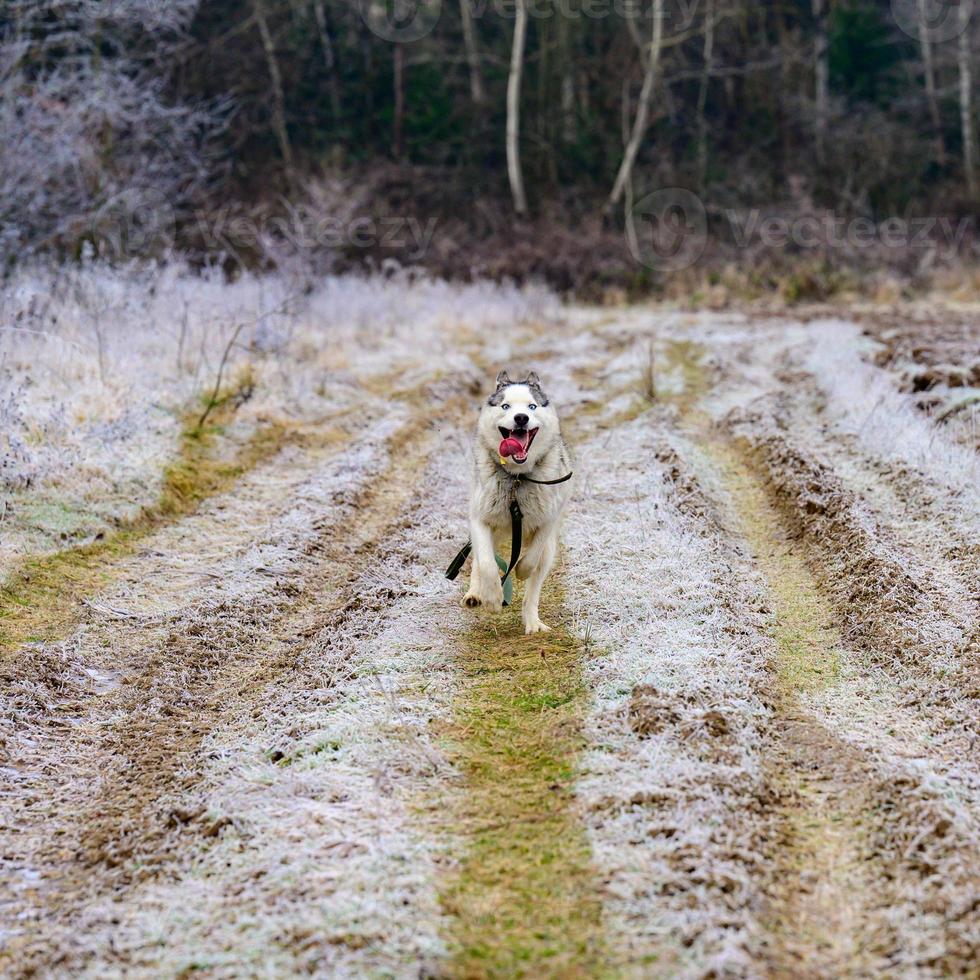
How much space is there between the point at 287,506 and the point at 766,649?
4058mm

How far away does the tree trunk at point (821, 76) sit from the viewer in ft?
112

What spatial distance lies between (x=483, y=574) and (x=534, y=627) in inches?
15.9

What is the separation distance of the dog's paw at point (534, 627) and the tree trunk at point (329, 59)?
3034 cm

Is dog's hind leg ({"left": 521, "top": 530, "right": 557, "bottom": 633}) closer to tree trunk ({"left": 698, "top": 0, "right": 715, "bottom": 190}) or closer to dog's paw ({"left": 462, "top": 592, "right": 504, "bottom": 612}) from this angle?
dog's paw ({"left": 462, "top": 592, "right": 504, "bottom": 612})

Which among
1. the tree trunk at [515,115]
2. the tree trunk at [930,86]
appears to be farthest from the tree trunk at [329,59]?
the tree trunk at [930,86]

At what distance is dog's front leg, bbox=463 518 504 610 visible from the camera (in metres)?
5.46

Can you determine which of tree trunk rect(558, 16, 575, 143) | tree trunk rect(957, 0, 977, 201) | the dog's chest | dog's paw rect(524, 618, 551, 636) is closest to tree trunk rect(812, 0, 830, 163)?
tree trunk rect(957, 0, 977, 201)

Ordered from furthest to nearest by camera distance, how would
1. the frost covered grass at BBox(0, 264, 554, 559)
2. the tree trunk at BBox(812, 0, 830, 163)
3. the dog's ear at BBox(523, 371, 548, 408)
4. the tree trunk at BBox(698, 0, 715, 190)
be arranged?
the tree trunk at BBox(812, 0, 830, 163)
the tree trunk at BBox(698, 0, 715, 190)
the frost covered grass at BBox(0, 264, 554, 559)
the dog's ear at BBox(523, 371, 548, 408)

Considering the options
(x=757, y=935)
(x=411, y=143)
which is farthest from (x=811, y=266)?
(x=757, y=935)

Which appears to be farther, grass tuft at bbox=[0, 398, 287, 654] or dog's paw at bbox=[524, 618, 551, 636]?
grass tuft at bbox=[0, 398, 287, 654]

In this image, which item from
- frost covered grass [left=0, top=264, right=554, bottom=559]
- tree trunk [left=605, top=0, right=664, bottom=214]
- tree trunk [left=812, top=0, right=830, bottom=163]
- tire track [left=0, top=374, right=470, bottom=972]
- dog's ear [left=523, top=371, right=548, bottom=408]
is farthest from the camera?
tree trunk [left=812, top=0, right=830, bottom=163]

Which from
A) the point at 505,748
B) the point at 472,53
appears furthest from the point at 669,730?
the point at 472,53

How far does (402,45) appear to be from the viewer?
33.2m

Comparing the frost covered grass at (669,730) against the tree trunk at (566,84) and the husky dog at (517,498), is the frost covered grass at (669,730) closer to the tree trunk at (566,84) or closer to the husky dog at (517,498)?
the husky dog at (517,498)
